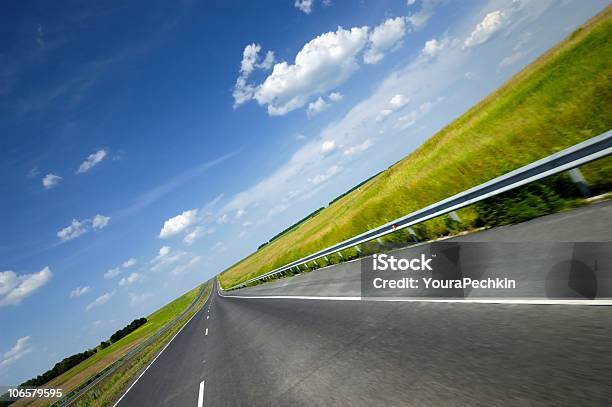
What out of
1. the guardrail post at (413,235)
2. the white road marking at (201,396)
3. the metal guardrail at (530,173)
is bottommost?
the white road marking at (201,396)

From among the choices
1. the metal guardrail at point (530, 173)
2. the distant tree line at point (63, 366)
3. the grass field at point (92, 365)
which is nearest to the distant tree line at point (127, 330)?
the distant tree line at point (63, 366)

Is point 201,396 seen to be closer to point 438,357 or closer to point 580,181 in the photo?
point 438,357

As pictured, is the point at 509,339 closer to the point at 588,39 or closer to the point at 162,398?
the point at 162,398

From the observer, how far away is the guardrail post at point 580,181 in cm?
683

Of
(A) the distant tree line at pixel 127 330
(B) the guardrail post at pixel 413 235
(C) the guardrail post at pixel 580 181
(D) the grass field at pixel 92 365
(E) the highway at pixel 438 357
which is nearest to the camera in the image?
(E) the highway at pixel 438 357

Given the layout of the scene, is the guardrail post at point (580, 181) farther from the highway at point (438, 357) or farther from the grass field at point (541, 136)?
the highway at point (438, 357)

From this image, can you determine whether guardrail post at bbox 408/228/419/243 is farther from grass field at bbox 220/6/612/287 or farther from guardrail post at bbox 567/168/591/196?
guardrail post at bbox 567/168/591/196

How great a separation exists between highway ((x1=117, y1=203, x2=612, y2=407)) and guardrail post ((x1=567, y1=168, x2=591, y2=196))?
813 millimetres

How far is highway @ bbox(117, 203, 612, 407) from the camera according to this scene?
295cm

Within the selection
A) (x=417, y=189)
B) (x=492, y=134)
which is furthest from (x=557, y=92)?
(x=417, y=189)

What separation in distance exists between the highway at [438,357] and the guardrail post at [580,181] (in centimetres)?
81

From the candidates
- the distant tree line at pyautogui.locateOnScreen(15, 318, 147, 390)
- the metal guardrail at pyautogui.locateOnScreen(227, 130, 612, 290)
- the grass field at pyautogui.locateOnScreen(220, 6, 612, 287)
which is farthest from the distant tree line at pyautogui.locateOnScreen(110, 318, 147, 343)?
the metal guardrail at pyautogui.locateOnScreen(227, 130, 612, 290)

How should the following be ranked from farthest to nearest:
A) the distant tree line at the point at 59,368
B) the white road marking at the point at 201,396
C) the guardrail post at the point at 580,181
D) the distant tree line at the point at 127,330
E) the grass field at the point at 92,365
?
the distant tree line at the point at 127,330
the distant tree line at the point at 59,368
the grass field at the point at 92,365
the guardrail post at the point at 580,181
the white road marking at the point at 201,396

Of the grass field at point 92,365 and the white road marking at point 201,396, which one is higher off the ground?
the grass field at point 92,365
